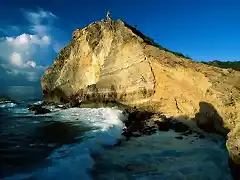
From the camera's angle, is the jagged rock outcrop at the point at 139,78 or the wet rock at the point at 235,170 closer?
the wet rock at the point at 235,170

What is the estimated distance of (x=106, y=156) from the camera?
12.9 meters

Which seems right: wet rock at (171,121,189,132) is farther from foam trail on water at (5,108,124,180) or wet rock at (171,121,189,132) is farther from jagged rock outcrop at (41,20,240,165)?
foam trail on water at (5,108,124,180)

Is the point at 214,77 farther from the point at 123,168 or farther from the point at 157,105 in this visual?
the point at 123,168

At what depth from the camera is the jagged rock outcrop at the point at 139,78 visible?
17.5m

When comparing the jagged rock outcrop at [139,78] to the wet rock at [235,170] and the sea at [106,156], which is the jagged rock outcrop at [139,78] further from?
the wet rock at [235,170]

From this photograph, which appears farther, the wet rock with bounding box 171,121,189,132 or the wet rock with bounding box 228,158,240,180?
the wet rock with bounding box 171,121,189,132

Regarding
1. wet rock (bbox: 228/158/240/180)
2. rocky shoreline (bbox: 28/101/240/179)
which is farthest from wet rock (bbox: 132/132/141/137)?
wet rock (bbox: 228/158/240/180)

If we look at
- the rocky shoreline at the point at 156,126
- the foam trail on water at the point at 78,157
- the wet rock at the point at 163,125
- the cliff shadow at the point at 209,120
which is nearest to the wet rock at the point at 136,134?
the rocky shoreline at the point at 156,126

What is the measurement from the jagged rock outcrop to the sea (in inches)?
104

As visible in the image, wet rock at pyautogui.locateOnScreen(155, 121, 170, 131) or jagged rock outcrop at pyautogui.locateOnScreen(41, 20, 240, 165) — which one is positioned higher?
jagged rock outcrop at pyautogui.locateOnScreen(41, 20, 240, 165)

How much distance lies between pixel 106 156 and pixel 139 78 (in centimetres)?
1364

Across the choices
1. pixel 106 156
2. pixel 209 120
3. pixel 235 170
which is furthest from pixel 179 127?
pixel 235 170

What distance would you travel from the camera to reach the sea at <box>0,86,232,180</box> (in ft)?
34.3

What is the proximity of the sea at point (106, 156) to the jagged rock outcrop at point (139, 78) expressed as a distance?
104 inches
